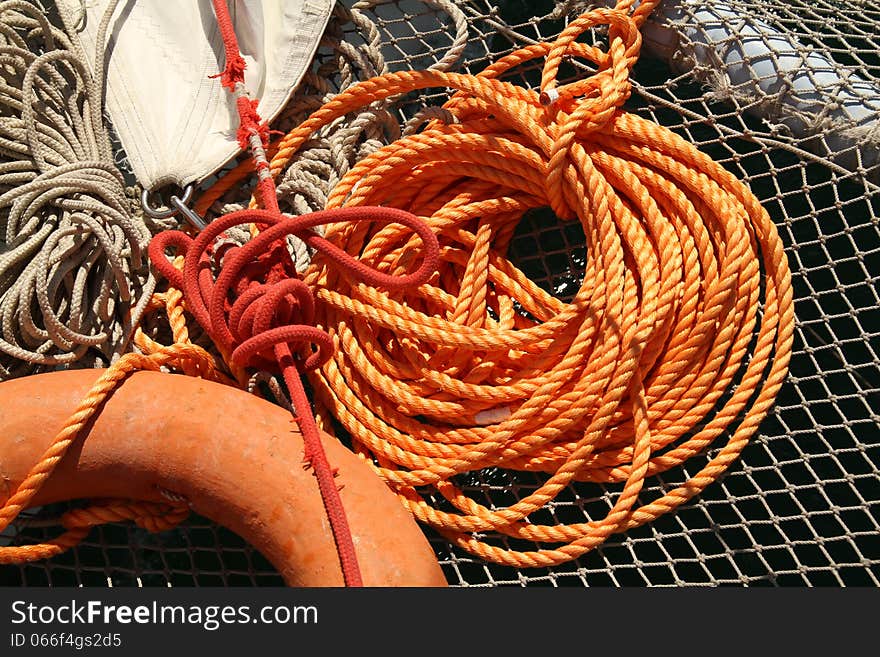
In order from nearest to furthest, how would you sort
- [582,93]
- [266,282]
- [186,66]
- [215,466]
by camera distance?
[215,466]
[266,282]
[582,93]
[186,66]

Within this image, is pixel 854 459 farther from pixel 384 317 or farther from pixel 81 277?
pixel 81 277

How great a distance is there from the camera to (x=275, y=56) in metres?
1.64

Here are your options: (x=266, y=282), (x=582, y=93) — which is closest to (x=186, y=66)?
(x=266, y=282)

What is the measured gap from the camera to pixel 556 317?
1.36 m

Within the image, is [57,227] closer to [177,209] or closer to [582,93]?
[177,209]

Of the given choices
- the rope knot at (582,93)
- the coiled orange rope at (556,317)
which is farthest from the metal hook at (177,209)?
the rope knot at (582,93)

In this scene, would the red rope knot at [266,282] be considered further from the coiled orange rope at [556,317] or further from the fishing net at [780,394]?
the fishing net at [780,394]

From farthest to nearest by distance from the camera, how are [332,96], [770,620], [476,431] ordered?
[332,96]
[476,431]
[770,620]

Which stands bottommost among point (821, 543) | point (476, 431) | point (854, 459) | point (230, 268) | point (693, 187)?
point (854, 459)

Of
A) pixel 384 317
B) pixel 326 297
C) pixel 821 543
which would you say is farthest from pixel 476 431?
pixel 821 543

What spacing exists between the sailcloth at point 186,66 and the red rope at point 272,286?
283 mm

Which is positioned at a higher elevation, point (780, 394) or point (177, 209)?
point (177, 209)

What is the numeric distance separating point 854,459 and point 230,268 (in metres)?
1.15

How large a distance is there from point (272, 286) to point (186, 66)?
637mm
